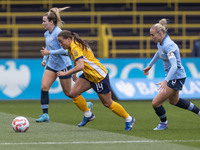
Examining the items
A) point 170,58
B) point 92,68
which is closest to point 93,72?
point 92,68

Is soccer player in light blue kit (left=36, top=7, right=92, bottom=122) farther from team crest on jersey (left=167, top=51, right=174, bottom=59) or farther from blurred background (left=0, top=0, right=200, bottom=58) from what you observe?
blurred background (left=0, top=0, right=200, bottom=58)

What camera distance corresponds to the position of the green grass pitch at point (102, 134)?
7.26 meters

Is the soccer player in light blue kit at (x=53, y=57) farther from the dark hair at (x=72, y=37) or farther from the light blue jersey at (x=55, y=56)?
the dark hair at (x=72, y=37)

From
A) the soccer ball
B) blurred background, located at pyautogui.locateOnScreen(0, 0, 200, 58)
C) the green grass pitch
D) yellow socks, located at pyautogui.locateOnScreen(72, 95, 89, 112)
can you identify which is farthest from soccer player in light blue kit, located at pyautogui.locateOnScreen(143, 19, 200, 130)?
blurred background, located at pyautogui.locateOnScreen(0, 0, 200, 58)

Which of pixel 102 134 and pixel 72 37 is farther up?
pixel 72 37

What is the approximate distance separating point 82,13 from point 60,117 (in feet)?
36.5

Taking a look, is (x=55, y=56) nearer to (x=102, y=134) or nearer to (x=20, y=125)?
(x=20, y=125)

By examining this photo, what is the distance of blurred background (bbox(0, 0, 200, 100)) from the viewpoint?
1775 centimetres

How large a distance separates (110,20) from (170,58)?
50.6 feet

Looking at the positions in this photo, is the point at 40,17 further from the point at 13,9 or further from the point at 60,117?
the point at 60,117

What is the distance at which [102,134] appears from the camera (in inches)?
339

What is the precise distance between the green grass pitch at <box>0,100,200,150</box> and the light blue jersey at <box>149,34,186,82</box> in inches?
34.6

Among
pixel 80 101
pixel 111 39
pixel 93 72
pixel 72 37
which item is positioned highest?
pixel 72 37

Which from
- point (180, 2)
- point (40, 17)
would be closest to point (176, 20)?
point (180, 2)
